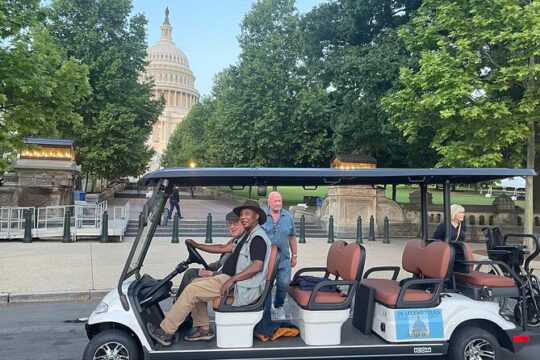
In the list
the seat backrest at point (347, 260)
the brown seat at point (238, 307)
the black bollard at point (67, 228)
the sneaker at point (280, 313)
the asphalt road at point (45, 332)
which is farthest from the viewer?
the black bollard at point (67, 228)

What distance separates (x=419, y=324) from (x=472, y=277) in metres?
0.98

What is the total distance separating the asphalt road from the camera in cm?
557

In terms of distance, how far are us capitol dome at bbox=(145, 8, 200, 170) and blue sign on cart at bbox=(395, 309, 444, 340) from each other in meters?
122

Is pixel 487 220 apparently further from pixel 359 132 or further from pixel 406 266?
pixel 406 266

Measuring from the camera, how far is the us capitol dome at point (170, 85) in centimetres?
12619

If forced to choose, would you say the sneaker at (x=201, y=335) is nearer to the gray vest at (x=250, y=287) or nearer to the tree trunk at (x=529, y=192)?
the gray vest at (x=250, y=287)

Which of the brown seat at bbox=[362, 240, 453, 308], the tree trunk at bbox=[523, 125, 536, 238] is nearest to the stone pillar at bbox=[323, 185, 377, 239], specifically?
the tree trunk at bbox=[523, 125, 536, 238]

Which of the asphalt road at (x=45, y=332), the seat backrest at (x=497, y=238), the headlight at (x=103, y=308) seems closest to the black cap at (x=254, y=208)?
the headlight at (x=103, y=308)

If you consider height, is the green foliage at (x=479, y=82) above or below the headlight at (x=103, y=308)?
above

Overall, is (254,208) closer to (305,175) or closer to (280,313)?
(305,175)

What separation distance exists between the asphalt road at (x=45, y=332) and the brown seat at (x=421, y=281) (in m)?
1.42

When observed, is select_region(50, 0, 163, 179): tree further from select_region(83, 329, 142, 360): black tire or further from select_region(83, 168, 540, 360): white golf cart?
select_region(83, 329, 142, 360): black tire

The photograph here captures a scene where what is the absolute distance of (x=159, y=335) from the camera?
458cm

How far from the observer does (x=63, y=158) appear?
59.2ft
